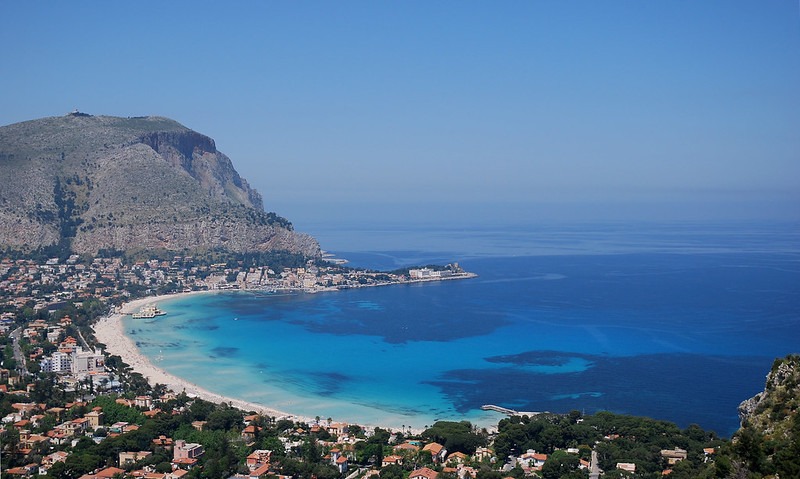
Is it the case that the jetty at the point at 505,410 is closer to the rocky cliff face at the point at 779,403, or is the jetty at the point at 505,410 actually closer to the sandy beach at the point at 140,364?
the sandy beach at the point at 140,364

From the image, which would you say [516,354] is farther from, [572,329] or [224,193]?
[224,193]

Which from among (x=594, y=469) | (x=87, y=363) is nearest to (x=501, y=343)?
(x=87, y=363)

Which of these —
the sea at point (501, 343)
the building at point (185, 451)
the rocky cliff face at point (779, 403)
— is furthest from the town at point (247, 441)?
the rocky cliff face at point (779, 403)

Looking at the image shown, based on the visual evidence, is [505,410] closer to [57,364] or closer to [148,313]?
[57,364]

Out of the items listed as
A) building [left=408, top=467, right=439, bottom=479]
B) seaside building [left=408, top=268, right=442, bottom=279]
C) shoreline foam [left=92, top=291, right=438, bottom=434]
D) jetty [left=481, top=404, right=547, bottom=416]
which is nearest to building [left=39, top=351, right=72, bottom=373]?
shoreline foam [left=92, top=291, right=438, bottom=434]

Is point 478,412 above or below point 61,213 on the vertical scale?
below

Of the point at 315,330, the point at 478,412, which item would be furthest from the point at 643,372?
the point at 315,330
